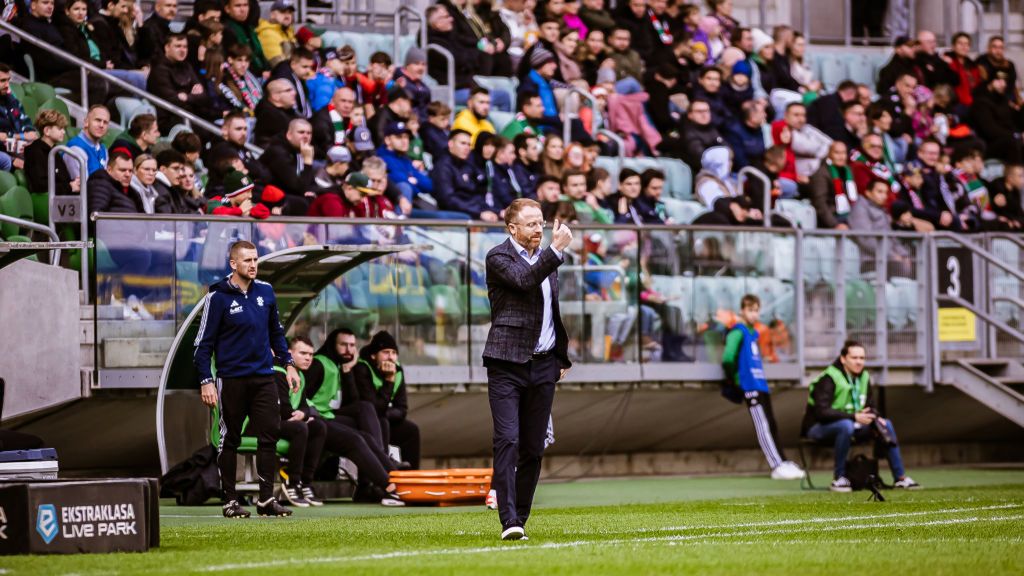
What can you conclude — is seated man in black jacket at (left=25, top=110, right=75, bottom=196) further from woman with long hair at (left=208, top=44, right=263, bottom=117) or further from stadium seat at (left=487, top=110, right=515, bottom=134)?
stadium seat at (left=487, top=110, right=515, bottom=134)

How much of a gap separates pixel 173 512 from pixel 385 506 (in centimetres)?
192

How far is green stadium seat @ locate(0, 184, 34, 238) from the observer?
13922 millimetres

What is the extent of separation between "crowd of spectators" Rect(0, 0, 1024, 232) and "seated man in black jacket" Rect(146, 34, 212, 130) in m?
0.02

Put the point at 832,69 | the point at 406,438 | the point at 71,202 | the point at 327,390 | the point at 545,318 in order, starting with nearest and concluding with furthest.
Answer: the point at 545,318
the point at 71,202
the point at 327,390
the point at 406,438
the point at 832,69

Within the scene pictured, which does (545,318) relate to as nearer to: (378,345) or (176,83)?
(378,345)

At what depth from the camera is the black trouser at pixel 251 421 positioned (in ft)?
40.8

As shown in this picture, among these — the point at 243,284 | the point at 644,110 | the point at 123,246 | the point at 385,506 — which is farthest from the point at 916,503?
the point at 644,110

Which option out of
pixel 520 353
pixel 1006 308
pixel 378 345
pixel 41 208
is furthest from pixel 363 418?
pixel 1006 308

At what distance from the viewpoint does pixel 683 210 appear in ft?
64.9

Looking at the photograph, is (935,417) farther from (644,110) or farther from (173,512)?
(173,512)

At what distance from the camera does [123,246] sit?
48.2 feet

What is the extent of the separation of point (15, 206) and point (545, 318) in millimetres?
5934

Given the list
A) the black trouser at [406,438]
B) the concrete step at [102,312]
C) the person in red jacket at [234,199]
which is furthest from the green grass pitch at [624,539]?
the person in red jacket at [234,199]

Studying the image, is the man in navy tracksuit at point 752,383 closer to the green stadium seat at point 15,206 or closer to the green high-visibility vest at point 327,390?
the green high-visibility vest at point 327,390
